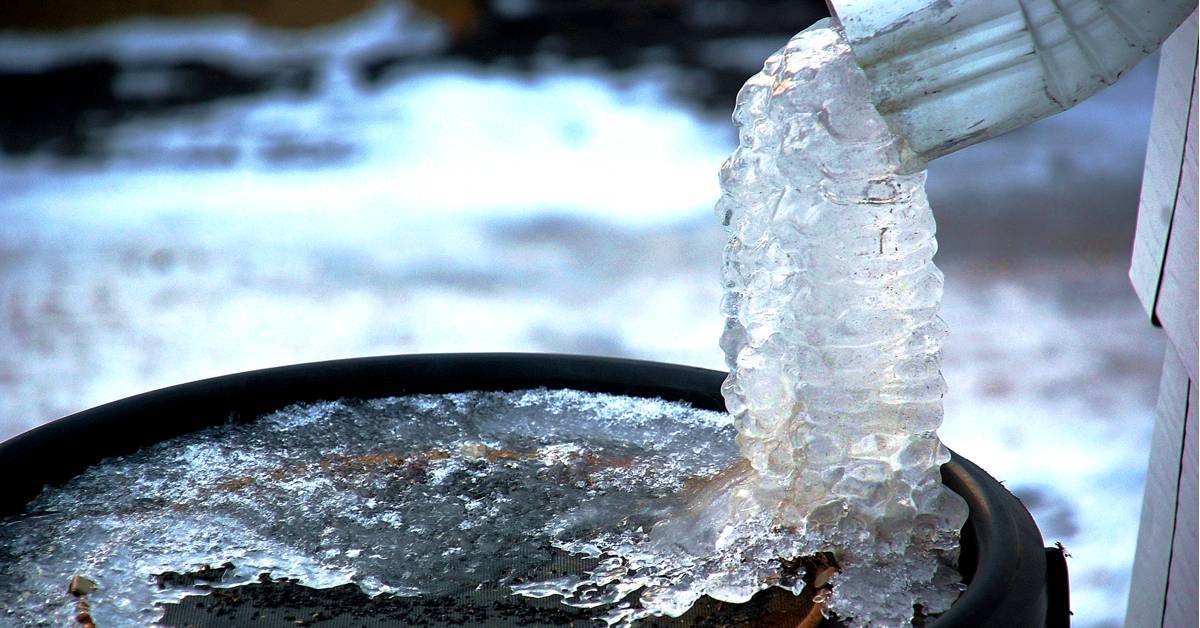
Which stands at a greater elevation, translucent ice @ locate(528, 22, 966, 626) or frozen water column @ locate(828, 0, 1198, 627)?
frozen water column @ locate(828, 0, 1198, 627)

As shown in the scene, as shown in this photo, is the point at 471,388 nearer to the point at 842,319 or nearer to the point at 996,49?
the point at 842,319

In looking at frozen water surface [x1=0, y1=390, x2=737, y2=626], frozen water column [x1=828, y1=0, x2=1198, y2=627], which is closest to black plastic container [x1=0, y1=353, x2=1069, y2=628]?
frozen water surface [x1=0, y1=390, x2=737, y2=626]

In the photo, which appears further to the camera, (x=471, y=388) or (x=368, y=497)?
(x=471, y=388)

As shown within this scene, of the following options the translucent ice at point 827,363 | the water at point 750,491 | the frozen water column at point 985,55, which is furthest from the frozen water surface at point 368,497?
the frozen water column at point 985,55

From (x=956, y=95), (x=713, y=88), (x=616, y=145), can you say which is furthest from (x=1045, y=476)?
(x=713, y=88)

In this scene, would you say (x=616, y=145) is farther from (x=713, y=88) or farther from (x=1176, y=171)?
(x=1176, y=171)

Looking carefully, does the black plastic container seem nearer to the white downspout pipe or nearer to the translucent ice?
the translucent ice

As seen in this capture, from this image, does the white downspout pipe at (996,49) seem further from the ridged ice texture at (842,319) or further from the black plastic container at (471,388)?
the black plastic container at (471,388)

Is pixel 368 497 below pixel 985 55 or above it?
below

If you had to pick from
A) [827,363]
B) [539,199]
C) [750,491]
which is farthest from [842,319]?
[539,199]
